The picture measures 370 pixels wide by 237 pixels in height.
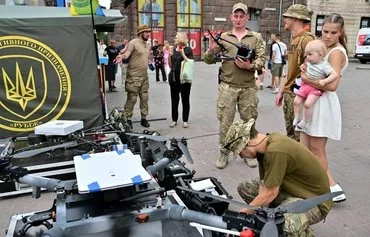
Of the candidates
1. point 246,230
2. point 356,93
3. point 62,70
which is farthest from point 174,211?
point 356,93

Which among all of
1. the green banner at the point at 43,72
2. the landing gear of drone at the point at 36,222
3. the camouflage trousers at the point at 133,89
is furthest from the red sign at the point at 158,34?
the landing gear of drone at the point at 36,222

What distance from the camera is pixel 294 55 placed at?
3648 millimetres

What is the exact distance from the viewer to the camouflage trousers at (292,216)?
7.29 feet

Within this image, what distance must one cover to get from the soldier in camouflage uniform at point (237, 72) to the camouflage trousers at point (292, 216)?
4.71 ft

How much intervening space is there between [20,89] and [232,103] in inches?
112

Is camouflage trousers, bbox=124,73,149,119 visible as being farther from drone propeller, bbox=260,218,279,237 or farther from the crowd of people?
drone propeller, bbox=260,218,279,237

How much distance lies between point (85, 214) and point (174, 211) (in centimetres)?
48

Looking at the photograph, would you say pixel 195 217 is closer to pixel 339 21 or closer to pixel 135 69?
pixel 339 21

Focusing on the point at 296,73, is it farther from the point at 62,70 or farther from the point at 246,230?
the point at 62,70

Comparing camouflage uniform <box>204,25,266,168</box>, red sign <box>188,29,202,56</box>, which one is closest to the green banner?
camouflage uniform <box>204,25,266,168</box>

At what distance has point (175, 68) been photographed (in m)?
6.28

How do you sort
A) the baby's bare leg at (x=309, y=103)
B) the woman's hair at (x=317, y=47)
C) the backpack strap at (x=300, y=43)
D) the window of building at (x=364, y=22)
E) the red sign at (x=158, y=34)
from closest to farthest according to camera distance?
the woman's hair at (x=317, y=47) → the baby's bare leg at (x=309, y=103) → the backpack strap at (x=300, y=43) → the red sign at (x=158, y=34) → the window of building at (x=364, y=22)

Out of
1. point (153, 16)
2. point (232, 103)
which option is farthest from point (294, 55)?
point (153, 16)

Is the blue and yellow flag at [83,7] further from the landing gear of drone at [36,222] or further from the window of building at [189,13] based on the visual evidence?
the window of building at [189,13]
